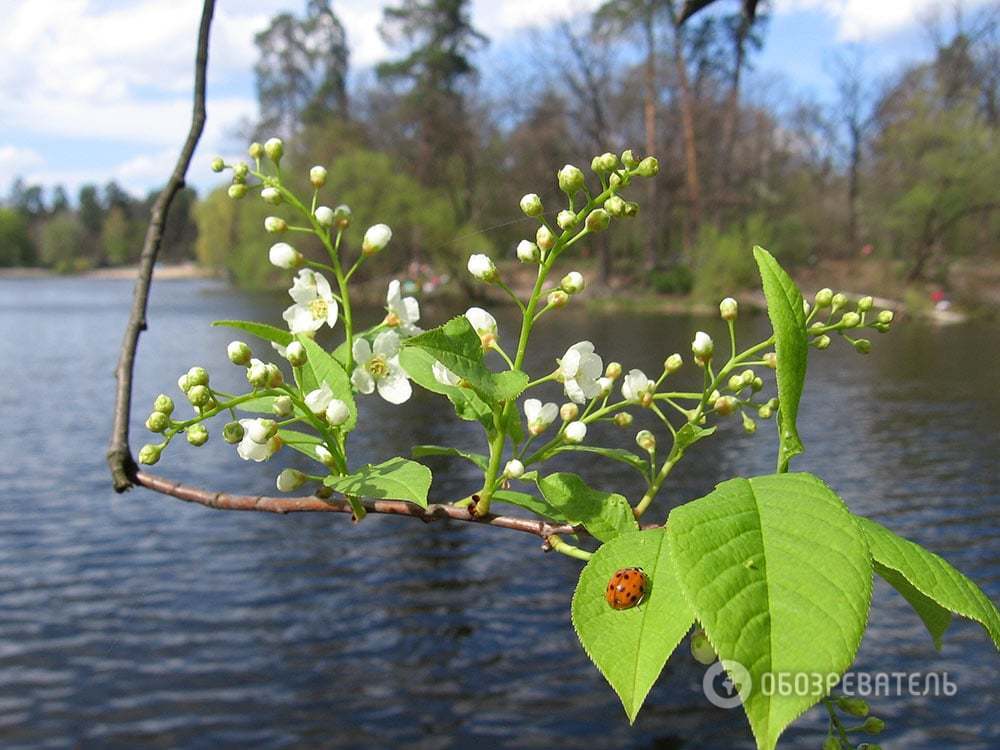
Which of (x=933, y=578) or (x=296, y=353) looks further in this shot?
(x=296, y=353)

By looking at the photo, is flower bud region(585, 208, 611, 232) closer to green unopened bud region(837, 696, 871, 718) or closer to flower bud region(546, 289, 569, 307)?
flower bud region(546, 289, 569, 307)

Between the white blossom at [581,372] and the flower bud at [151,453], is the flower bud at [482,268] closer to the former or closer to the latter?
the white blossom at [581,372]

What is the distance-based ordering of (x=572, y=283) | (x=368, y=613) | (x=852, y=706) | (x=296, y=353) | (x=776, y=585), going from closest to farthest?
(x=776, y=585)
(x=852, y=706)
(x=296, y=353)
(x=572, y=283)
(x=368, y=613)

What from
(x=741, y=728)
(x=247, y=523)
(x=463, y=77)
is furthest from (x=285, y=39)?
(x=741, y=728)

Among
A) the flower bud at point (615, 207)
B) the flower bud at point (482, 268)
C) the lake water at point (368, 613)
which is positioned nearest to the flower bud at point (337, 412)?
the flower bud at point (482, 268)

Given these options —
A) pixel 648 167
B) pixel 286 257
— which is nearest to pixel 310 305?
pixel 286 257

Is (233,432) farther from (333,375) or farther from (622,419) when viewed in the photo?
(622,419)

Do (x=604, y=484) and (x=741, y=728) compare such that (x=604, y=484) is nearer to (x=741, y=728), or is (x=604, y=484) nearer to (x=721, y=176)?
(x=741, y=728)
